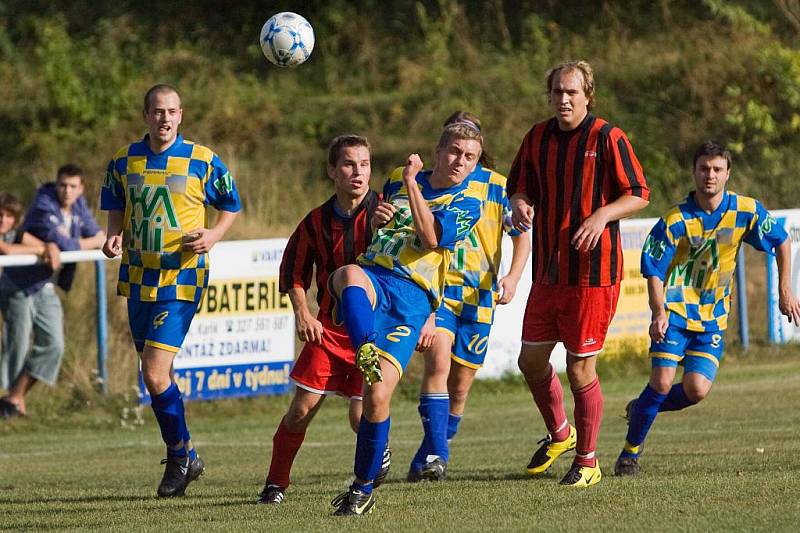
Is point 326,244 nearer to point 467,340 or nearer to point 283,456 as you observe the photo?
point 283,456

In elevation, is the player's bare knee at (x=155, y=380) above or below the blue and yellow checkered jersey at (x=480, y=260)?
below

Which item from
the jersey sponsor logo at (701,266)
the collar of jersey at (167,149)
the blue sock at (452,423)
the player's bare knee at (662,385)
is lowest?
the blue sock at (452,423)

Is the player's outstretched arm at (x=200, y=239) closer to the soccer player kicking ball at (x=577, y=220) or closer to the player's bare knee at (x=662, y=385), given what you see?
the soccer player kicking ball at (x=577, y=220)

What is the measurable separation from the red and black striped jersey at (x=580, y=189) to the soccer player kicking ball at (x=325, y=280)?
93 centimetres

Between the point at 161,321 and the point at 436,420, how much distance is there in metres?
1.64

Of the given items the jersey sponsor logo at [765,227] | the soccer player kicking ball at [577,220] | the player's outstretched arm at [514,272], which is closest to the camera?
the soccer player kicking ball at [577,220]

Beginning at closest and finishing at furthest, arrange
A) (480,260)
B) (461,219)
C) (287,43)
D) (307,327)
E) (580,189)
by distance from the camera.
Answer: (461,219) → (307,327) → (580,189) → (480,260) → (287,43)

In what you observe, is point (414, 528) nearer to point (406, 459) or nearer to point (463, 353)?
point (463, 353)

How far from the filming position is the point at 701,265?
8391 millimetres

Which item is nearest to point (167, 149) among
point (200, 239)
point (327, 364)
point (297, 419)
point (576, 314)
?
point (200, 239)

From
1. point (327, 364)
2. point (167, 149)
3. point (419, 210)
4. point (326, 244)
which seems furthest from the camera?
point (167, 149)

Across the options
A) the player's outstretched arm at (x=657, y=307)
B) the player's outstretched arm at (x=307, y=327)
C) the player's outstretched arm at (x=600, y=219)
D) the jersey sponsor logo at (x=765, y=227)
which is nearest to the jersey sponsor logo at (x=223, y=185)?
the player's outstretched arm at (x=307, y=327)

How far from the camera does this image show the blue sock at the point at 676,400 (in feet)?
28.2

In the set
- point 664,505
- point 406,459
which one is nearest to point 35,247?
point 406,459
